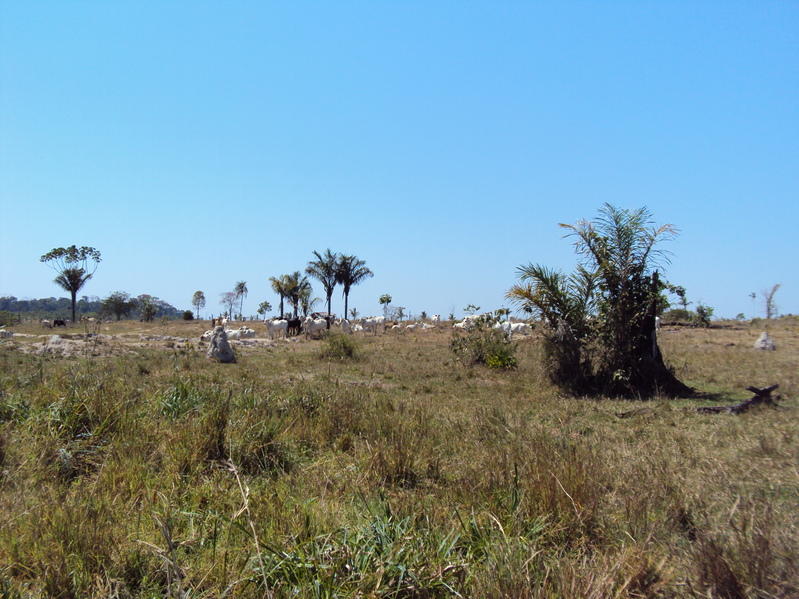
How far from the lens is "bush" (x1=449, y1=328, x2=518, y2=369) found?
1529cm

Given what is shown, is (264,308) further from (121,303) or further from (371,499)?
(371,499)

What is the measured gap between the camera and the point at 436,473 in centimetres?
516

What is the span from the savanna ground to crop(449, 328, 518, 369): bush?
6745mm

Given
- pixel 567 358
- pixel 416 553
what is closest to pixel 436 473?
pixel 416 553

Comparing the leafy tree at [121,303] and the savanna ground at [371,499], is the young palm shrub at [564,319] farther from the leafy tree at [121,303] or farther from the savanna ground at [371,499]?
the leafy tree at [121,303]

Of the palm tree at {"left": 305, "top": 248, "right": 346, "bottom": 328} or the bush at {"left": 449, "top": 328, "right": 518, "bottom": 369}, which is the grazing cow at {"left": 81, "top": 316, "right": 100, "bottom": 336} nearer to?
the bush at {"left": 449, "top": 328, "right": 518, "bottom": 369}

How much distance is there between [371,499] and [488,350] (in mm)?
11929

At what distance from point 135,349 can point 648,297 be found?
47.1ft

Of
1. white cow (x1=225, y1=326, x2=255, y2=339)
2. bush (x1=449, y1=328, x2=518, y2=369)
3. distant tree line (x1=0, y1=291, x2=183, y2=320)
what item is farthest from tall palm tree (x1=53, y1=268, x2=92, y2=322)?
bush (x1=449, y1=328, x2=518, y2=369)

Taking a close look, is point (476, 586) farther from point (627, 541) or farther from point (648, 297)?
point (648, 297)

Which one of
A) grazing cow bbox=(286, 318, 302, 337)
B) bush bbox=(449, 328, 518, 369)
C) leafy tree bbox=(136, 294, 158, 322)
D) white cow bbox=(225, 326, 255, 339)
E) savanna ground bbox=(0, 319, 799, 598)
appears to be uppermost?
leafy tree bbox=(136, 294, 158, 322)

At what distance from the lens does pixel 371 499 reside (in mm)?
4309

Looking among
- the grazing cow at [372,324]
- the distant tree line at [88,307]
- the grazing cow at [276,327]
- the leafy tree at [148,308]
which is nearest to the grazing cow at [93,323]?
the distant tree line at [88,307]

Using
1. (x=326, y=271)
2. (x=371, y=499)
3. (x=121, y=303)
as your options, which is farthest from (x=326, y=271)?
(x=371, y=499)
